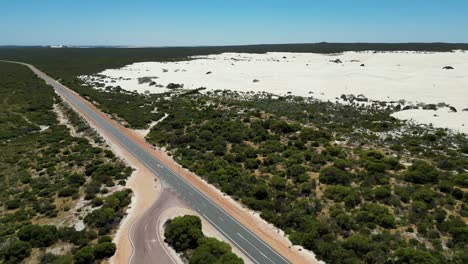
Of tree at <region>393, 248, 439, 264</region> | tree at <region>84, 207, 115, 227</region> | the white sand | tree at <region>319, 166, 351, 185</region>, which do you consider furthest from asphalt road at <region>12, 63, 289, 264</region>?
the white sand

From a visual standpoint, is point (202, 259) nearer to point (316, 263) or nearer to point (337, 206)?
point (316, 263)

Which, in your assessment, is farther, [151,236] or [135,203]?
[135,203]

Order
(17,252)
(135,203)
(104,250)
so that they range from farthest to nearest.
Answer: (135,203), (104,250), (17,252)

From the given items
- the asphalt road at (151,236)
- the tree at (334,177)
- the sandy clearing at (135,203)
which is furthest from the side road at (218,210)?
the tree at (334,177)

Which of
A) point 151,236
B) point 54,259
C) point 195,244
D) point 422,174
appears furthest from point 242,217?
point 422,174

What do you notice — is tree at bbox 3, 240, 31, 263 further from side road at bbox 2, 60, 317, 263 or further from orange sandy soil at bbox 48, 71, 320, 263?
side road at bbox 2, 60, 317, 263

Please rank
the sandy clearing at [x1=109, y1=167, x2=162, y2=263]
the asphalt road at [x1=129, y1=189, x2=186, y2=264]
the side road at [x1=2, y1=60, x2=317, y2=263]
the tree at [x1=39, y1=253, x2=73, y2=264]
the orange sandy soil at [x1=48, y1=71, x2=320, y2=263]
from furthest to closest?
the sandy clearing at [x1=109, y1=167, x2=162, y2=263] < the side road at [x1=2, y1=60, x2=317, y2=263] < the orange sandy soil at [x1=48, y1=71, x2=320, y2=263] < the asphalt road at [x1=129, y1=189, x2=186, y2=264] < the tree at [x1=39, y1=253, x2=73, y2=264]

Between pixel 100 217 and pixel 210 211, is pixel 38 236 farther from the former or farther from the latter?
pixel 210 211
